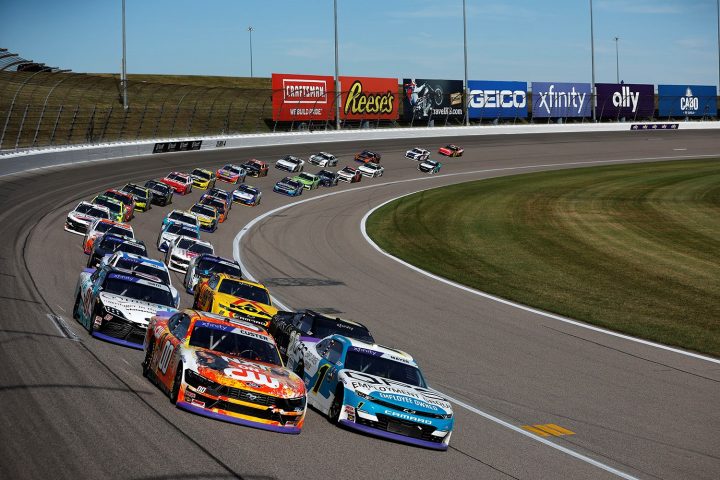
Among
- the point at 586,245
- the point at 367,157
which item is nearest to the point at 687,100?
the point at 367,157

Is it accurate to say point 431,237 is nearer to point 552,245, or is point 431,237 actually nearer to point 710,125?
point 552,245

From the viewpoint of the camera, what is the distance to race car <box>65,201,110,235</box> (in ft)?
116

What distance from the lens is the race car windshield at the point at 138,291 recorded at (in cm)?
1820

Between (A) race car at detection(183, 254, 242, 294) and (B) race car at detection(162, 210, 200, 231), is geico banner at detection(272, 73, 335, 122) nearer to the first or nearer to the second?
(B) race car at detection(162, 210, 200, 231)

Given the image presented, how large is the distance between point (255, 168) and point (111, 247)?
116 feet

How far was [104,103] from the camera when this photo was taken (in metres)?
70.8

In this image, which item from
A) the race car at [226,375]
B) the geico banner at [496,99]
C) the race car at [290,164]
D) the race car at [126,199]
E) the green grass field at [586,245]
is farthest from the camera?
the geico banner at [496,99]

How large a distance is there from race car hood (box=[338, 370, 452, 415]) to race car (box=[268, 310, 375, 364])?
2356mm

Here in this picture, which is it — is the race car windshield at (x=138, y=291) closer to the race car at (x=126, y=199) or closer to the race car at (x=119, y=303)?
the race car at (x=119, y=303)

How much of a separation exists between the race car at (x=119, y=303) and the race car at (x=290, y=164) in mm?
46516

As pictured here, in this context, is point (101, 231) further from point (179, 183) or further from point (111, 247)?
point (179, 183)

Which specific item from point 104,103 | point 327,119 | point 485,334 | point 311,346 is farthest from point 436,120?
point 311,346

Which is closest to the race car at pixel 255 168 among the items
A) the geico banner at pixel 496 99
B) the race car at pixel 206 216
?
the race car at pixel 206 216

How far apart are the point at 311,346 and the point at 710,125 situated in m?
108
